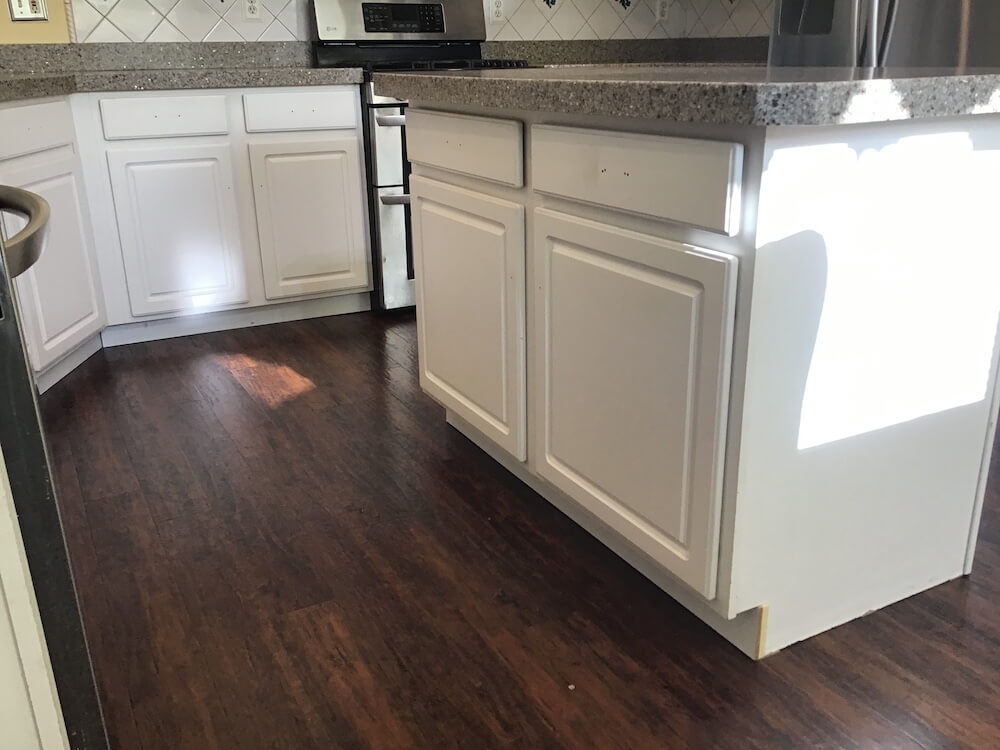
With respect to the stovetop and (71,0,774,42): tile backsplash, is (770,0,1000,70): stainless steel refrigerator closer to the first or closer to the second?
the stovetop

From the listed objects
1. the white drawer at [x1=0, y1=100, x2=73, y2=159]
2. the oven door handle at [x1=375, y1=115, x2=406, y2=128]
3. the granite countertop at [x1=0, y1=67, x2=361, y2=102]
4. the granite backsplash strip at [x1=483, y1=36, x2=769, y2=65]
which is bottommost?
the oven door handle at [x1=375, y1=115, x2=406, y2=128]

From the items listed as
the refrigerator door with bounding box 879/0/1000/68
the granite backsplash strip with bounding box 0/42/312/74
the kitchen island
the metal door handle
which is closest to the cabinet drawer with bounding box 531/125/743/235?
the kitchen island

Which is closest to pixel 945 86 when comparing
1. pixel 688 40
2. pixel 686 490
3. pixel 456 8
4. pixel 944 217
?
pixel 944 217

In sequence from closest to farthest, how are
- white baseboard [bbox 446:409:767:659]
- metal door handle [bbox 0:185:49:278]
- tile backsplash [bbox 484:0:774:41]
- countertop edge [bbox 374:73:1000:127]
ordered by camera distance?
metal door handle [bbox 0:185:49:278], countertop edge [bbox 374:73:1000:127], white baseboard [bbox 446:409:767:659], tile backsplash [bbox 484:0:774:41]

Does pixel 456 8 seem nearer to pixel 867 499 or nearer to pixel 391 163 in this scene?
pixel 391 163

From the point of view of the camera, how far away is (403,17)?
3.50 m

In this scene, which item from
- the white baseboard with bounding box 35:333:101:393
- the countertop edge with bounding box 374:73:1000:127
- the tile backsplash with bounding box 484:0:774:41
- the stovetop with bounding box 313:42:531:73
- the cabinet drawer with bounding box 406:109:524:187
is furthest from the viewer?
the tile backsplash with bounding box 484:0:774:41

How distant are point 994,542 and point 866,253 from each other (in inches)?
32.7

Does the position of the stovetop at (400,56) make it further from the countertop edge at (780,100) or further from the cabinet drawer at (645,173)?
the countertop edge at (780,100)

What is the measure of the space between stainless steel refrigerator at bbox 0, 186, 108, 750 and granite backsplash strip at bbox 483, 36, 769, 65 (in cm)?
327

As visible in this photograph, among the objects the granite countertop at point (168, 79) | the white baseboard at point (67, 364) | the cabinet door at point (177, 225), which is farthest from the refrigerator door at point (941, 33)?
the white baseboard at point (67, 364)

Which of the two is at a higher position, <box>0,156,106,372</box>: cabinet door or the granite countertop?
the granite countertop

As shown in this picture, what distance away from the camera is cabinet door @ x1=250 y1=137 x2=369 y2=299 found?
3148 millimetres

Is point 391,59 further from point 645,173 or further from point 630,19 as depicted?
point 645,173
